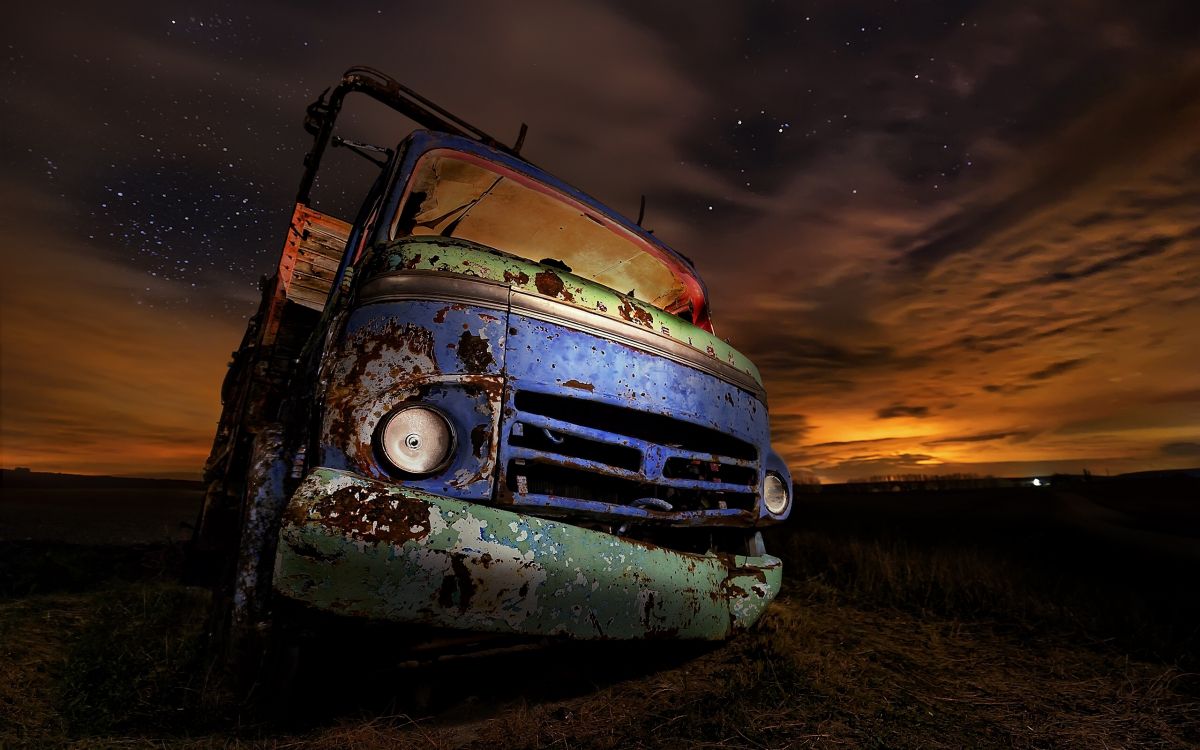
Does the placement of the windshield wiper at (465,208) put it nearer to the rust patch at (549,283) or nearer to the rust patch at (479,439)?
the rust patch at (549,283)

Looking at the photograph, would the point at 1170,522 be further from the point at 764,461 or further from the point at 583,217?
the point at 583,217

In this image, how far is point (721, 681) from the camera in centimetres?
217

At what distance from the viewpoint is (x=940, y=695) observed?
204 cm

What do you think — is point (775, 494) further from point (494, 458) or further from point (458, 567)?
point (458, 567)

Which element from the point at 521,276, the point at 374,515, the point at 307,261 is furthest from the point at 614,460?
the point at 307,261

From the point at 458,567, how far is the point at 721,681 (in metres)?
1.46

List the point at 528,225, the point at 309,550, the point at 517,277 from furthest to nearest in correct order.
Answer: the point at 528,225 → the point at 517,277 → the point at 309,550

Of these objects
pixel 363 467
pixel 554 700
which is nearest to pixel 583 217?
pixel 363 467

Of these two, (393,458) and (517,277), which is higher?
(517,277)

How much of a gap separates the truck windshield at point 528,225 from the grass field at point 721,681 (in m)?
1.87

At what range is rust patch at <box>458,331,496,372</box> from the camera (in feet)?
5.52

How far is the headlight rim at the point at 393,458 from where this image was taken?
152cm

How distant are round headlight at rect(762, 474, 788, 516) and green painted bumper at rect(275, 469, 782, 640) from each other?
3.51 feet

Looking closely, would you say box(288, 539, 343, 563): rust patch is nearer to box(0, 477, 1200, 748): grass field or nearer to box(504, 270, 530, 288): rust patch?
box(0, 477, 1200, 748): grass field
